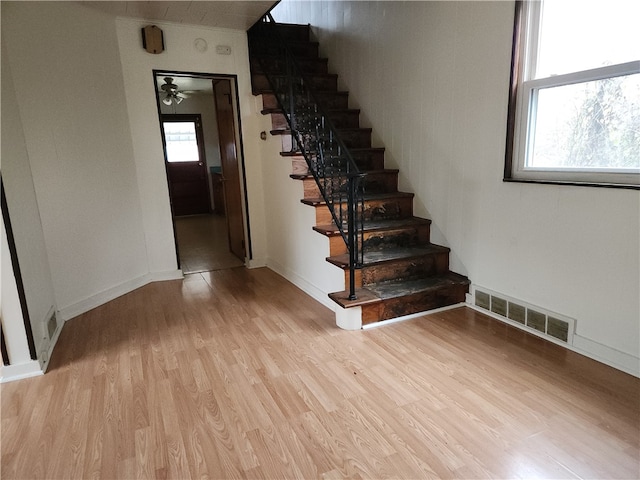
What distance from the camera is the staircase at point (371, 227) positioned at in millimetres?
2717

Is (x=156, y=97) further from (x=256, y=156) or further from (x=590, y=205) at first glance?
(x=590, y=205)

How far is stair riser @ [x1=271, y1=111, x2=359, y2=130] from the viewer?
12.0 feet

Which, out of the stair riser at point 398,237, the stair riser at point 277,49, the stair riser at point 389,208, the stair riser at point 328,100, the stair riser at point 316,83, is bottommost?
the stair riser at point 398,237

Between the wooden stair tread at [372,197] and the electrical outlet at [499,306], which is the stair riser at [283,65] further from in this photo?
the electrical outlet at [499,306]

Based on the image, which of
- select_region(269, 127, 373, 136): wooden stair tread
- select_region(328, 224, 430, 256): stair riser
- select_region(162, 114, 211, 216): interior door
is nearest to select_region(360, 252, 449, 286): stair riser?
select_region(328, 224, 430, 256): stair riser

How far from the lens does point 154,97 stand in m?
3.52

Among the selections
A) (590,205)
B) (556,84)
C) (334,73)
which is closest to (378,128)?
(334,73)

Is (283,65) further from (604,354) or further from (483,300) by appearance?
(604,354)

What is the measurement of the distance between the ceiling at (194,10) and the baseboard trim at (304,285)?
7.66 ft

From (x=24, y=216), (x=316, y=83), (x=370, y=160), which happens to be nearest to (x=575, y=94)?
(x=370, y=160)

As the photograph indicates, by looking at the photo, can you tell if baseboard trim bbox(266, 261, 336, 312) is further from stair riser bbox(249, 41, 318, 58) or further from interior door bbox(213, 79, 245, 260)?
stair riser bbox(249, 41, 318, 58)

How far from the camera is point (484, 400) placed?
5.95 ft

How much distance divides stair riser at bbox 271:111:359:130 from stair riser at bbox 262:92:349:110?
0.17 meters

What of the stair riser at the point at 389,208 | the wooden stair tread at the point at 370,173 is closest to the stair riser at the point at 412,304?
the stair riser at the point at 389,208
